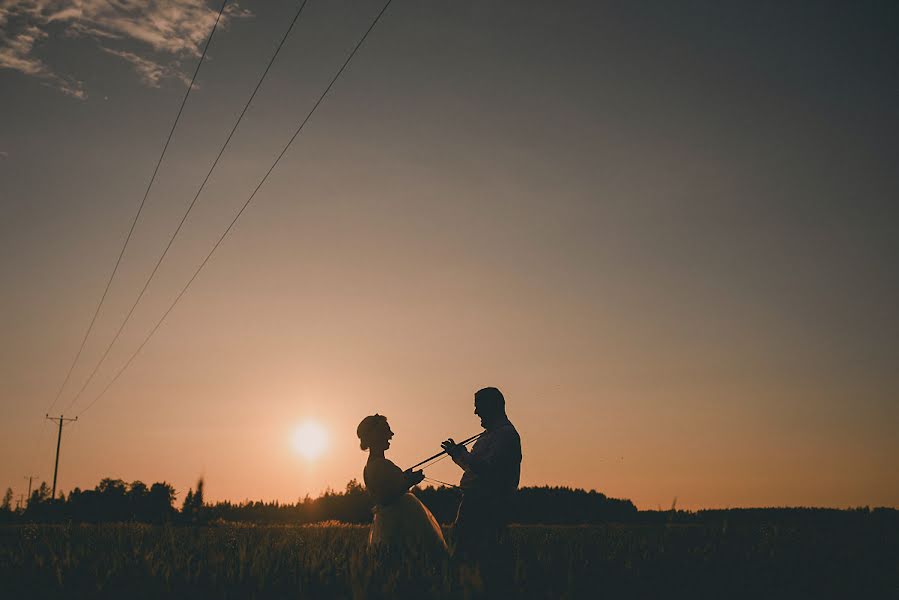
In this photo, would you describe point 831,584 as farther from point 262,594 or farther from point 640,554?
point 262,594

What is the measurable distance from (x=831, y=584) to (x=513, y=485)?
3.28 m

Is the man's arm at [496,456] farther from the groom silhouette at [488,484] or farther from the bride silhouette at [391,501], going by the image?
the bride silhouette at [391,501]

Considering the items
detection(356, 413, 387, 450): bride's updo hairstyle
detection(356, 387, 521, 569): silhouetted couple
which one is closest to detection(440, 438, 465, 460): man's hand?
detection(356, 387, 521, 569): silhouetted couple

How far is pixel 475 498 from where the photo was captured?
7090mm

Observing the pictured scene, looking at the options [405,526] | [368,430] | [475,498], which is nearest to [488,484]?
[475,498]

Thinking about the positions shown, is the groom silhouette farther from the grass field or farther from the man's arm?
the grass field

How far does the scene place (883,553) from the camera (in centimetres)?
608

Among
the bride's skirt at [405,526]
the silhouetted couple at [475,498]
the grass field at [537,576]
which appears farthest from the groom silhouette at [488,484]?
the grass field at [537,576]

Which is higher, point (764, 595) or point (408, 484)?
point (408, 484)

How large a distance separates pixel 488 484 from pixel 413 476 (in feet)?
4.35

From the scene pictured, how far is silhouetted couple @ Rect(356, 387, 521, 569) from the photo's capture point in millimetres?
6965

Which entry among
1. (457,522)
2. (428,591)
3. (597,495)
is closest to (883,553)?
(457,522)

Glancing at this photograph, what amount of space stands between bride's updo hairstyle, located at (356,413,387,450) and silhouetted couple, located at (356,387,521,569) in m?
0.61

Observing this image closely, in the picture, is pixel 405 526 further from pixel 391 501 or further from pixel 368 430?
pixel 368 430
